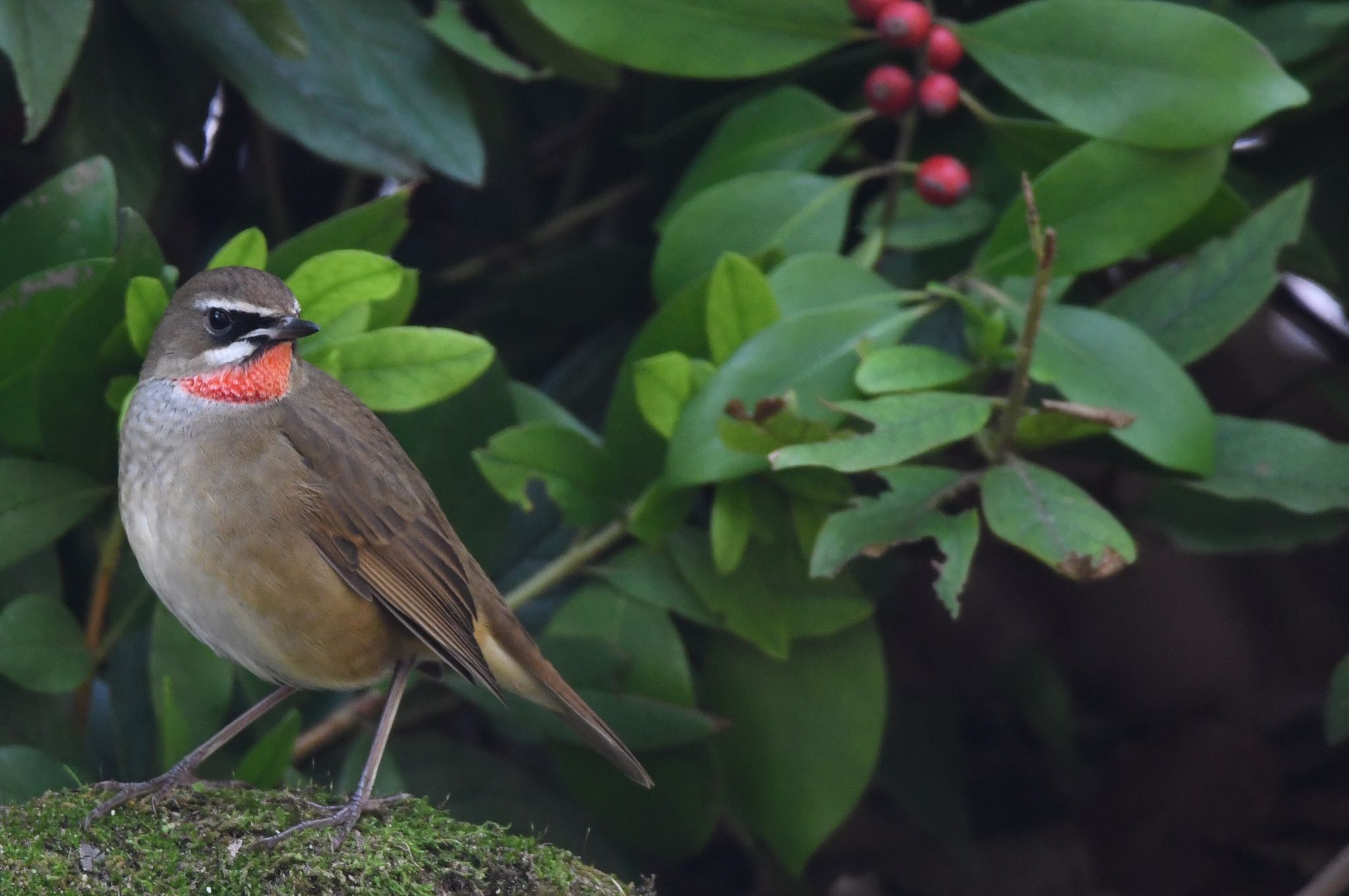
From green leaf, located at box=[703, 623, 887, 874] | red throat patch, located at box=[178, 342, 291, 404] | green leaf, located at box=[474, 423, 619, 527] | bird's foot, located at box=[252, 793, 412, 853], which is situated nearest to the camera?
bird's foot, located at box=[252, 793, 412, 853]

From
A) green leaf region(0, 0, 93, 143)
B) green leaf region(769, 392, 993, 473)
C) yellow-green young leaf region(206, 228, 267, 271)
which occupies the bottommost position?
green leaf region(769, 392, 993, 473)

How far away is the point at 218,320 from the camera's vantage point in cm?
312

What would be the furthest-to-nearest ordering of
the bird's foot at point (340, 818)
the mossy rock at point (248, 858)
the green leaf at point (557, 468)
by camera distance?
the green leaf at point (557, 468)
the bird's foot at point (340, 818)
the mossy rock at point (248, 858)

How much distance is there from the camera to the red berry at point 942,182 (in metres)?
3.65

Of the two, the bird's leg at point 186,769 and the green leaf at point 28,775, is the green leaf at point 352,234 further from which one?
the green leaf at point 28,775

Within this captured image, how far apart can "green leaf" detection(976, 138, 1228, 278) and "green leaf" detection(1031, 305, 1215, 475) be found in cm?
18

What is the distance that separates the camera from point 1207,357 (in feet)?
18.3

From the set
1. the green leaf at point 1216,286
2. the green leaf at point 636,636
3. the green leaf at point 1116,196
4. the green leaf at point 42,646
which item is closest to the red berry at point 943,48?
the green leaf at point 1116,196

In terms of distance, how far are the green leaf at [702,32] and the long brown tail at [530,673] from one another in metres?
1.39

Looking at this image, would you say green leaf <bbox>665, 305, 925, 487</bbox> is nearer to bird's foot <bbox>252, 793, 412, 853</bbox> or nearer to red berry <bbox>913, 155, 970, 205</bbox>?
red berry <bbox>913, 155, 970, 205</bbox>

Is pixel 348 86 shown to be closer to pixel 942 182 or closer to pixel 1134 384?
pixel 942 182

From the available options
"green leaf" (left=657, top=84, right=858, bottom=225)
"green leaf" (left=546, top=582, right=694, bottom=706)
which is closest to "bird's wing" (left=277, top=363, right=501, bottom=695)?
"green leaf" (left=546, top=582, right=694, bottom=706)

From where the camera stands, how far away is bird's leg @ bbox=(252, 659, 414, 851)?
8.67 feet

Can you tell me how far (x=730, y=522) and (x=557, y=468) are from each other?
0.45 meters
